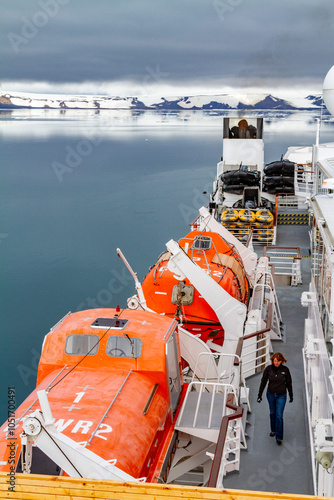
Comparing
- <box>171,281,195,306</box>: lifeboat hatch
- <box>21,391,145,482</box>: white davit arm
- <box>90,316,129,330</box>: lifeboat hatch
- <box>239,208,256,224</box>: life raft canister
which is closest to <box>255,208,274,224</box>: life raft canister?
<box>239,208,256,224</box>: life raft canister

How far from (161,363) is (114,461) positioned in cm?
206

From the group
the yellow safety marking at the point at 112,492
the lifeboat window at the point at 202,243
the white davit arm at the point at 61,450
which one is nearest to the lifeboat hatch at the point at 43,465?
the white davit arm at the point at 61,450

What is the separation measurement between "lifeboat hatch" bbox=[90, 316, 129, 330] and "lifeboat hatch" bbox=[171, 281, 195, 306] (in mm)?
4769

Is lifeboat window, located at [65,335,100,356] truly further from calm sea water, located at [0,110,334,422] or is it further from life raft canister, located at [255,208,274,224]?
life raft canister, located at [255,208,274,224]

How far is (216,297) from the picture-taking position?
1184cm

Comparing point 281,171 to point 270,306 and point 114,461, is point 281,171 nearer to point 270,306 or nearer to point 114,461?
point 270,306

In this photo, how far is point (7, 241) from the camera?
127 feet

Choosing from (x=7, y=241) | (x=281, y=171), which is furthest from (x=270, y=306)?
(x=7, y=241)

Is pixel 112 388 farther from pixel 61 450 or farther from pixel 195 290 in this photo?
pixel 195 290

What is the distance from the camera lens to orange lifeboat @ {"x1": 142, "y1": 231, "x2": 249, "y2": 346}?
13367 mm

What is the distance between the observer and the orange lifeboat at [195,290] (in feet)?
43.9

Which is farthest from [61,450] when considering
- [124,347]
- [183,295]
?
[183,295]

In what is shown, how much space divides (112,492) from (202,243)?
10.7 metres

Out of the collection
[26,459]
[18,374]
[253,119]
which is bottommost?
[18,374]
